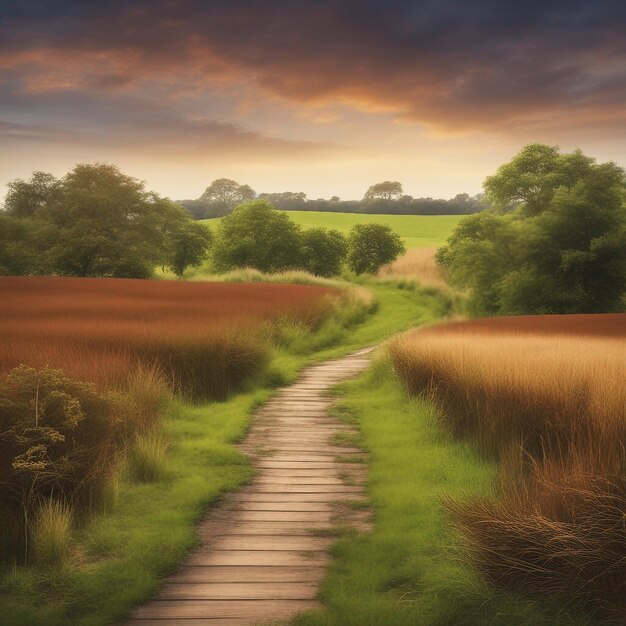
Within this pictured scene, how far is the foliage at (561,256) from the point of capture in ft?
92.0

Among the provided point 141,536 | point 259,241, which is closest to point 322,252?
point 259,241

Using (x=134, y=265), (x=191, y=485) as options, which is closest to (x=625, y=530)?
(x=191, y=485)

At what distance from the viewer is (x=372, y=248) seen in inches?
1983

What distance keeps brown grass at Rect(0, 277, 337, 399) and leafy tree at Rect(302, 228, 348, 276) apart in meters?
26.3

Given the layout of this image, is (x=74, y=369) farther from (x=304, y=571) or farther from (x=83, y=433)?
(x=304, y=571)

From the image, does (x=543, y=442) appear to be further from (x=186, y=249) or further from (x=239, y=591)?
(x=186, y=249)

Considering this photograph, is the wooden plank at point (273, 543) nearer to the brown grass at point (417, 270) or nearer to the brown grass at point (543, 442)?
the brown grass at point (543, 442)

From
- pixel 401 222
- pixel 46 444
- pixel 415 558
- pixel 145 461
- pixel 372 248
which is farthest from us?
pixel 401 222

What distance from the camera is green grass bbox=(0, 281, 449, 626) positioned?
14.3 ft

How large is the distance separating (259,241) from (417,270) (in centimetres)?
1247

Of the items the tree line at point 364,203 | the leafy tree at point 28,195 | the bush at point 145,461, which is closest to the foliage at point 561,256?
the bush at point 145,461

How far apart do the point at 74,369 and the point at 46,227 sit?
43012 millimetres

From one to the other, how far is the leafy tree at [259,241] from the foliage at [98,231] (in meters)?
5.09

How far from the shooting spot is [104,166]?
51094 millimetres
